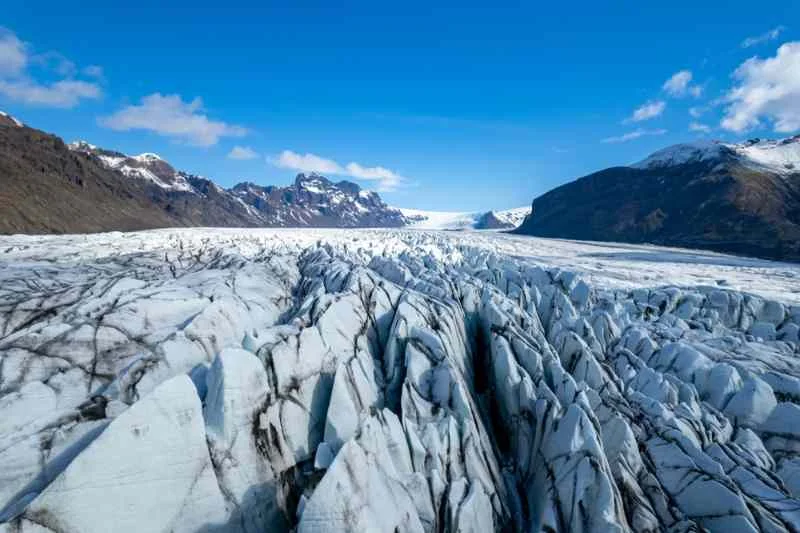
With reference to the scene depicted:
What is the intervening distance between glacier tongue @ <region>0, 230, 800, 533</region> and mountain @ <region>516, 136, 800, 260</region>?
81.6 meters

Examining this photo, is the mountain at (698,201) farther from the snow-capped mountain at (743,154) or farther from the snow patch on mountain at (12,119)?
the snow patch on mountain at (12,119)

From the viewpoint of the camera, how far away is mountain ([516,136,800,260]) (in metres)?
92.5

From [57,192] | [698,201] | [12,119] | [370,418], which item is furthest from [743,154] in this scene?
[12,119]

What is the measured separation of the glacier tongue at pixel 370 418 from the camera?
728 centimetres

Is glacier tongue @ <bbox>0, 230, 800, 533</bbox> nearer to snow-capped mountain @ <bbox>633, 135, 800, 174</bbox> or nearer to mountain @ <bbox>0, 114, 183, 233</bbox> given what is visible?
mountain @ <bbox>0, 114, 183, 233</bbox>

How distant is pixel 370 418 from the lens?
881cm

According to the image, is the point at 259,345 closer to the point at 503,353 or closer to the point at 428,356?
the point at 428,356

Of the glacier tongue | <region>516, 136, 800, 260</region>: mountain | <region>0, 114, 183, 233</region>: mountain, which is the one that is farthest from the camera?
<region>0, 114, 183, 233</region>: mountain

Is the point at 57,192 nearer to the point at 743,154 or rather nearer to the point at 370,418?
the point at 370,418

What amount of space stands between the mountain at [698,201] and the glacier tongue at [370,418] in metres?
81.6

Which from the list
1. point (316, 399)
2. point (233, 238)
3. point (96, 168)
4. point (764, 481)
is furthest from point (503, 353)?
point (96, 168)

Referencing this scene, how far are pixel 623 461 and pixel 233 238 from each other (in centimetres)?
4325

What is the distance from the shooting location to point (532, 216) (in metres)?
178

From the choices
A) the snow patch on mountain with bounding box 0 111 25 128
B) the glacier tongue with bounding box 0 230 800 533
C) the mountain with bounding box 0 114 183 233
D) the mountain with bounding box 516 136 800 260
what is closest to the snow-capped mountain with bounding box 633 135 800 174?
the mountain with bounding box 516 136 800 260
